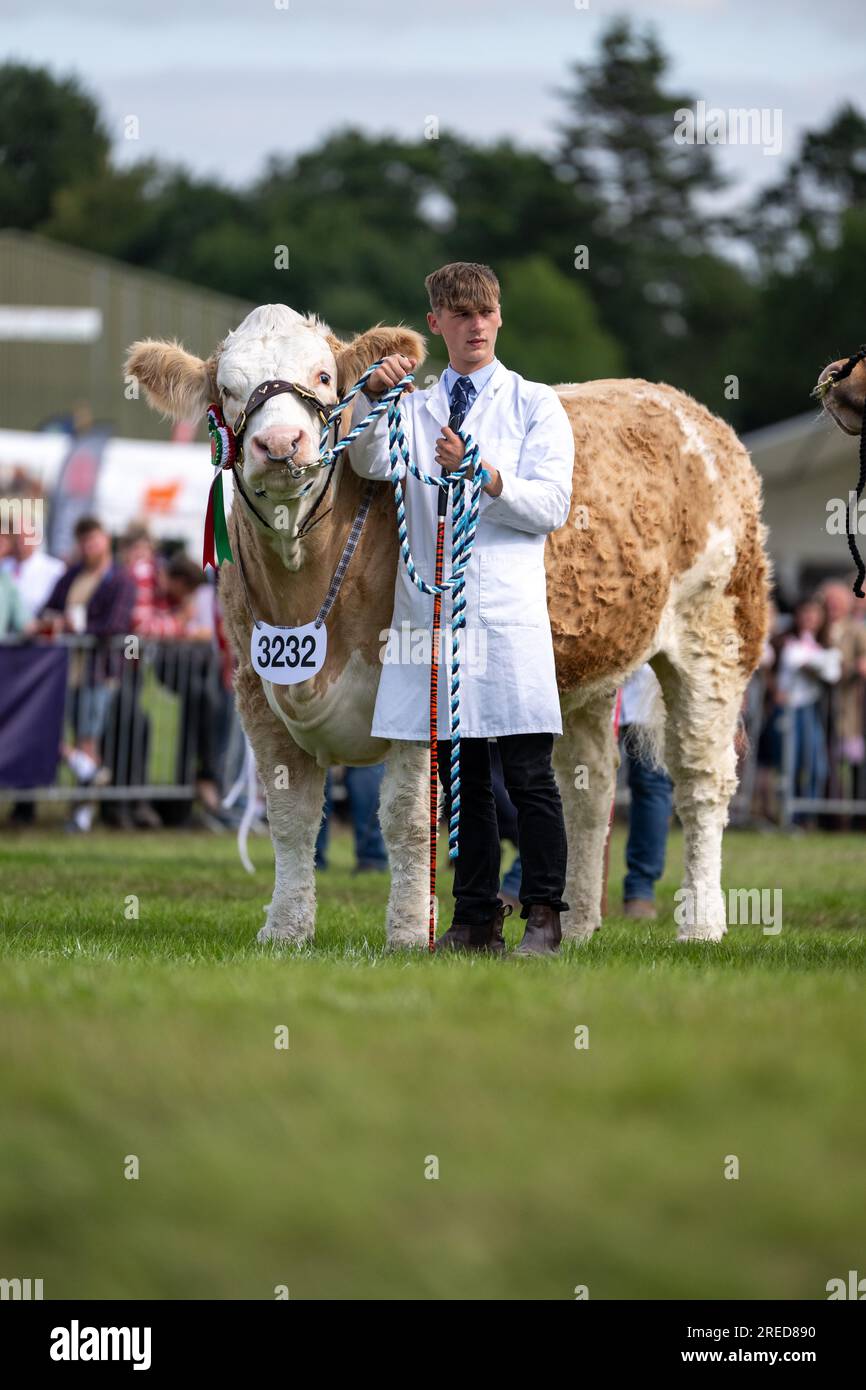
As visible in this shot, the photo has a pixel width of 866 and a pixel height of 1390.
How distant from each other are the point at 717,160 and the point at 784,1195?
8072 cm

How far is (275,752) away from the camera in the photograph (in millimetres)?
7410

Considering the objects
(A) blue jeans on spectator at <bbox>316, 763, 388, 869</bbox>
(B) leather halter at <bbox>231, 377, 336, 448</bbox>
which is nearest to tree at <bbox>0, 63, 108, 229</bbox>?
(A) blue jeans on spectator at <bbox>316, 763, 388, 869</bbox>

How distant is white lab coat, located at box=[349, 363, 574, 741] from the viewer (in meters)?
6.79

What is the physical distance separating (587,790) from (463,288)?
8.90ft

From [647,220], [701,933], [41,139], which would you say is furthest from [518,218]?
[701,933]

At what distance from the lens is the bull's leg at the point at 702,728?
333 inches

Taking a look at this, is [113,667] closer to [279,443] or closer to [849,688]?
[849,688]

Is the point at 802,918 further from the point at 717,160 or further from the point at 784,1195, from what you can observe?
the point at 717,160

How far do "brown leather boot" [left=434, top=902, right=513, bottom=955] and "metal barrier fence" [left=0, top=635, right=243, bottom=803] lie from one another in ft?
27.1

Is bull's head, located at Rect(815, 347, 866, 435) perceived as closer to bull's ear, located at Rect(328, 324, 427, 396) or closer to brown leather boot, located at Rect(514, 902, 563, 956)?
bull's ear, located at Rect(328, 324, 427, 396)

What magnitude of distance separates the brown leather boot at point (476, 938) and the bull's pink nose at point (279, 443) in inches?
72.9

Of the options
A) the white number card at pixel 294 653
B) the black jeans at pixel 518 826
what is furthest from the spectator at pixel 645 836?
the white number card at pixel 294 653

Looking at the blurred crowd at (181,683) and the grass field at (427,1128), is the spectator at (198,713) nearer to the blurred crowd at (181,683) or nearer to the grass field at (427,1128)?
the blurred crowd at (181,683)

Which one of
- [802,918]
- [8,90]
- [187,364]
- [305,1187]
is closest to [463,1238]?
[305,1187]
